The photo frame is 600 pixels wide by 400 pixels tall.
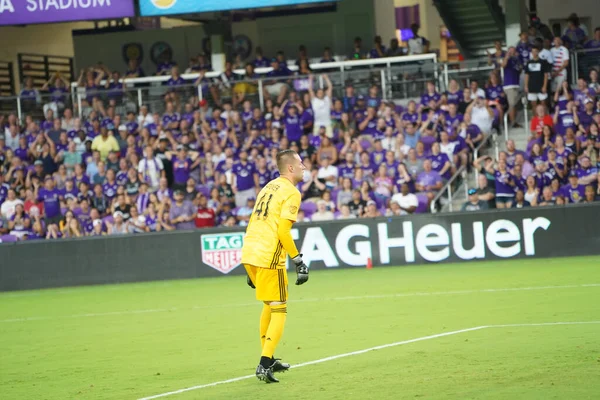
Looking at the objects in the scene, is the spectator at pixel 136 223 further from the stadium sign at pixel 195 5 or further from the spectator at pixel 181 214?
the stadium sign at pixel 195 5

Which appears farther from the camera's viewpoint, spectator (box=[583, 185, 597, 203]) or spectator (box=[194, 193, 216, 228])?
spectator (box=[194, 193, 216, 228])

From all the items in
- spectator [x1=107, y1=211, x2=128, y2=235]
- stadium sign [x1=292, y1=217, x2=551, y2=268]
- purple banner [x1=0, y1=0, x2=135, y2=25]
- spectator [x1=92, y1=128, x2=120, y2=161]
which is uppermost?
purple banner [x1=0, y1=0, x2=135, y2=25]

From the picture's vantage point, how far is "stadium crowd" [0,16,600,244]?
23016mm

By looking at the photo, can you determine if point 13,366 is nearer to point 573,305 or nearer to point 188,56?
point 573,305

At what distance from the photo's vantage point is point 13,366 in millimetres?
11664

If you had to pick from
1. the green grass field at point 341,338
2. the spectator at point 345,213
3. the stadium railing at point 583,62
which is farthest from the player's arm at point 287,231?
the stadium railing at point 583,62

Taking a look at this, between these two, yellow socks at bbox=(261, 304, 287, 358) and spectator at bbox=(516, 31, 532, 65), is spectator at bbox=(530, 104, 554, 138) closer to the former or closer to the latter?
spectator at bbox=(516, 31, 532, 65)

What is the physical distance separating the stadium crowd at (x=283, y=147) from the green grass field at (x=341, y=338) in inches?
108

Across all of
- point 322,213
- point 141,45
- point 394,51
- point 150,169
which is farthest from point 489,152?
point 141,45

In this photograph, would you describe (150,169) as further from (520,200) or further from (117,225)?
(520,200)

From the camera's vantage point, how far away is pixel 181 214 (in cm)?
2475

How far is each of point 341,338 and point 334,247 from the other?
10.5 m

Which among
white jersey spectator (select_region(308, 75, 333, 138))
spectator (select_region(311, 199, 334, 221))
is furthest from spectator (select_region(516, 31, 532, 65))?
spectator (select_region(311, 199, 334, 221))

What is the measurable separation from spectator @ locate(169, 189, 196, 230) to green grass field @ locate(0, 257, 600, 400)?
3.53m
